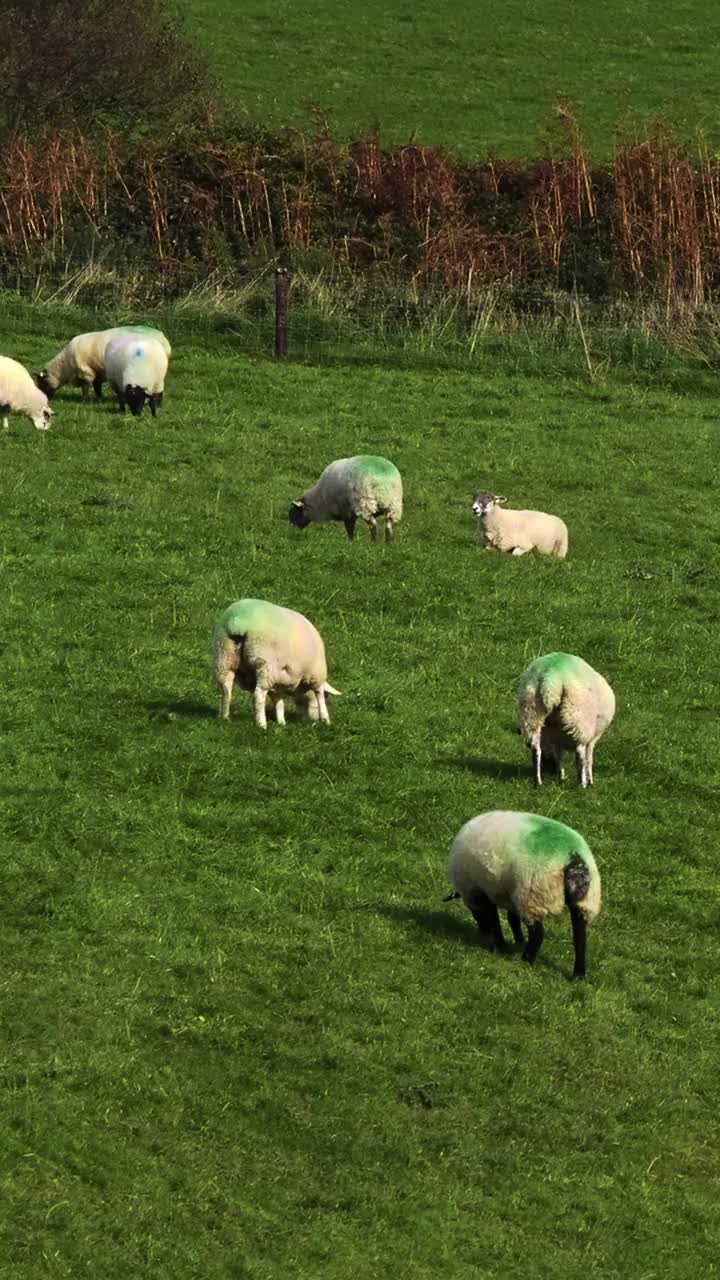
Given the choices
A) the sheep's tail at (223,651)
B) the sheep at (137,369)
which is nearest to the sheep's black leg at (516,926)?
the sheep's tail at (223,651)

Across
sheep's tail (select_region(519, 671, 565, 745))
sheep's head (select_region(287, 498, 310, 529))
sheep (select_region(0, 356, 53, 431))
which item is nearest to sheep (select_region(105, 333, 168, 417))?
sheep (select_region(0, 356, 53, 431))

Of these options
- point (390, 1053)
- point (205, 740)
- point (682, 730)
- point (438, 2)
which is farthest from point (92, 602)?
point (438, 2)

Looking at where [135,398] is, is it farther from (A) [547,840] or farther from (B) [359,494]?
(A) [547,840]

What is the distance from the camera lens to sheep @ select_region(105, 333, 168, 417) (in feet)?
83.4

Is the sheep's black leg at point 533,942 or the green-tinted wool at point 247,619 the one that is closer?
the sheep's black leg at point 533,942

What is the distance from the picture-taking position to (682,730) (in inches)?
648

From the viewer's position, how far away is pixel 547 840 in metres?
11.5

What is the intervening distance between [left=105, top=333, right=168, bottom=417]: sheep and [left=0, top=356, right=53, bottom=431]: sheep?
4.08ft

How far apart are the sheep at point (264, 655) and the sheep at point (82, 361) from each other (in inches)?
457

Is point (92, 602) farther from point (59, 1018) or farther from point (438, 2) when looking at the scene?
point (438, 2)

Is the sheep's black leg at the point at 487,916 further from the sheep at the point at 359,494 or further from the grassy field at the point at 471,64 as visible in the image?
the grassy field at the point at 471,64

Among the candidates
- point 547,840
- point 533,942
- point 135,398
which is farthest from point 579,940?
point 135,398

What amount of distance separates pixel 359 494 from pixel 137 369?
5.84 m

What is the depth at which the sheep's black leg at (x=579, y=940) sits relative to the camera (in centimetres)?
1169
